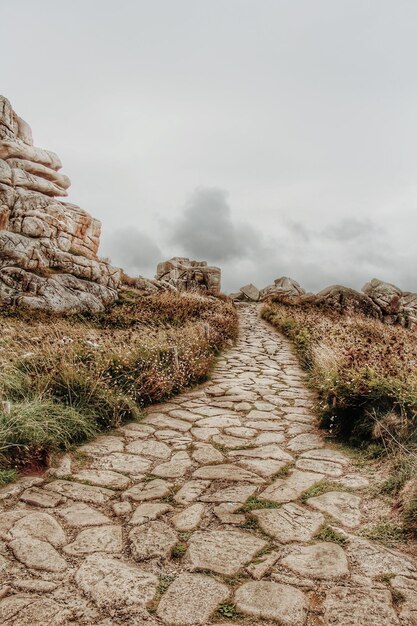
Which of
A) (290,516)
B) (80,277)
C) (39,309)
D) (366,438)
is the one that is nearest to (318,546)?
(290,516)

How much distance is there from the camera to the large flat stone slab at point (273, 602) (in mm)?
2328

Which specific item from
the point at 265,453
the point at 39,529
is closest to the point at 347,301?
the point at 265,453

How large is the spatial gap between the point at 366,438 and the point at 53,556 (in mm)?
3966

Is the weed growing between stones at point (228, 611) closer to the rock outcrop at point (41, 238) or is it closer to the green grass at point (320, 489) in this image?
the green grass at point (320, 489)

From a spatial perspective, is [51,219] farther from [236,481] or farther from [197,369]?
[236,481]

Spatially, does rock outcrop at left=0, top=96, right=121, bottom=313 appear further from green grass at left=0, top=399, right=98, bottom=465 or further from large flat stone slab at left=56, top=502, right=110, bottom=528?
large flat stone slab at left=56, top=502, right=110, bottom=528

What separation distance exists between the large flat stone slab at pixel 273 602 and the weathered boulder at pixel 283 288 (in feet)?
102

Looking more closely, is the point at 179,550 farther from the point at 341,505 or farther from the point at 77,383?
the point at 77,383

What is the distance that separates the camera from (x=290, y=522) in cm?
342

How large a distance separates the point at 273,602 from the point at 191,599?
19.1 inches

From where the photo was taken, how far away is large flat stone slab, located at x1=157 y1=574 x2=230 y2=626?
233 centimetres

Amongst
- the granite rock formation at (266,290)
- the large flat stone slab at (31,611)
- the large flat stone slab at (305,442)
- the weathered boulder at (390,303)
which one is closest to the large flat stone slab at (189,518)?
the large flat stone slab at (31,611)

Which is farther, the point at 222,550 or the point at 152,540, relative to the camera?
the point at 152,540

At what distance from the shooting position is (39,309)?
16.2 m
